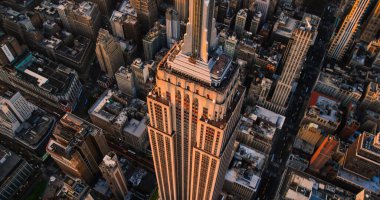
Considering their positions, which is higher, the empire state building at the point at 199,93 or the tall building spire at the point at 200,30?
the tall building spire at the point at 200,30

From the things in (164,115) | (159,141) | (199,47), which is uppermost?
(199,47)

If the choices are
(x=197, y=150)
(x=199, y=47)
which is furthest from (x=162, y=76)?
(x=197, y=150)

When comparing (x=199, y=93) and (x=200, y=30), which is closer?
(x=200, y=30)

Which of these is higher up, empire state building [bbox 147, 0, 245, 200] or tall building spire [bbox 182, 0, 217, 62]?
tall building spire [bbox 182, 0, 217, 62]

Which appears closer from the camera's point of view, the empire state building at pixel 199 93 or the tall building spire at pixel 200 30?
the tall building spire at pixel 200 30

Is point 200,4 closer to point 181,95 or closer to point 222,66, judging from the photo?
point 222,66

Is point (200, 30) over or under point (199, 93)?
over

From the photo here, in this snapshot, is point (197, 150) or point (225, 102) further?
point (197, 150)

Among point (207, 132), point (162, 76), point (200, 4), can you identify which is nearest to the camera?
point (200, 4)
